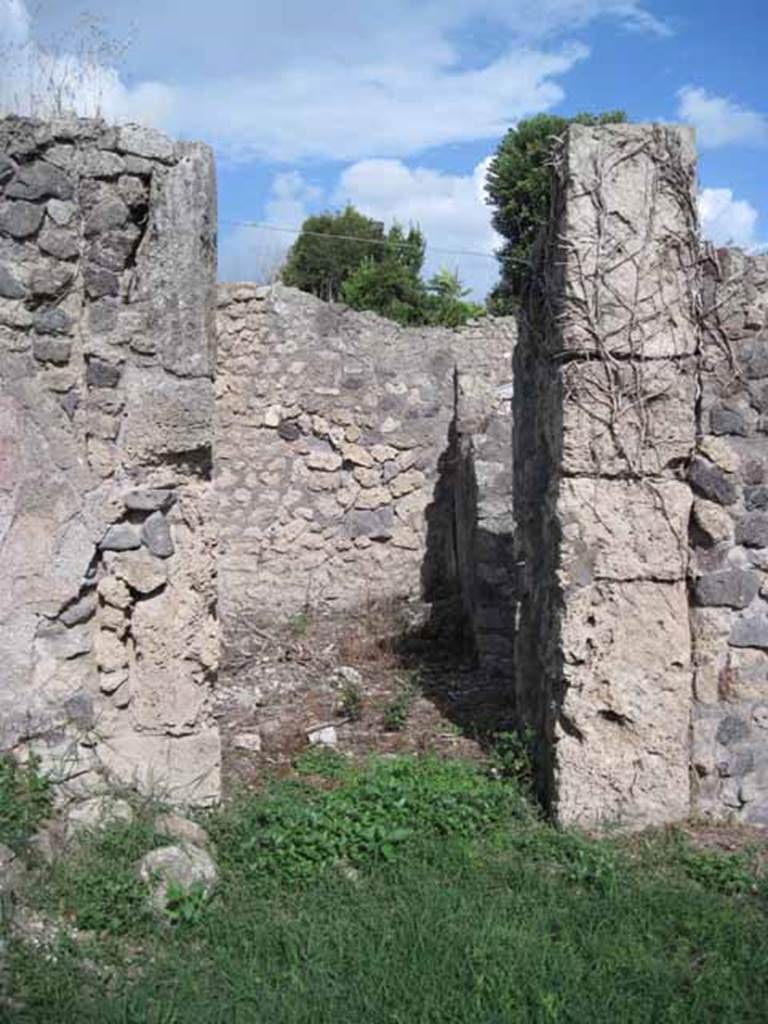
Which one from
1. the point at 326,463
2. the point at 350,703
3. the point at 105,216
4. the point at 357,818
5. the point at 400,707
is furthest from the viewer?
the point at 326,463

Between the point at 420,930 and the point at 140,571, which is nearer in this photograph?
the point at 420,930

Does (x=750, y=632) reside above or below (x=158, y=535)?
below

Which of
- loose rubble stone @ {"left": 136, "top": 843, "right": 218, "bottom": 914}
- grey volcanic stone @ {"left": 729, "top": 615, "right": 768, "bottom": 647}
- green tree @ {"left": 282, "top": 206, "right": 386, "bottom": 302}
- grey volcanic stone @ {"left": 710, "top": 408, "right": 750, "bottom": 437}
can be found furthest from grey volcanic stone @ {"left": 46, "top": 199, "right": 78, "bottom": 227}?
green tree @ {"left": 282, "top": 206, "right": 386, "bottom": 302}

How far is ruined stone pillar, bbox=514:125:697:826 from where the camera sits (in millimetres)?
4711

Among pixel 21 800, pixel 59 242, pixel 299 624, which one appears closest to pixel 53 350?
pixel 59 242

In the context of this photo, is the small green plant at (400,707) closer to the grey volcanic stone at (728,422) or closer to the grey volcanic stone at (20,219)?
the grey volcanic stone at (728,422)

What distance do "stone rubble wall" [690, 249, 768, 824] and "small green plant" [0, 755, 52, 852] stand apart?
100 inches

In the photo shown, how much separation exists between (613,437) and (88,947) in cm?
267

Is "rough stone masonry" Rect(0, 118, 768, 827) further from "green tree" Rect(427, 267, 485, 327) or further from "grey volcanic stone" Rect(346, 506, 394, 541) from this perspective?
"green tree" Rect(427, 267, 485, 327)

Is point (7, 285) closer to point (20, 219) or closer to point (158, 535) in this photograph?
point (20, 219)

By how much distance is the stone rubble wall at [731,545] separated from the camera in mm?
4793

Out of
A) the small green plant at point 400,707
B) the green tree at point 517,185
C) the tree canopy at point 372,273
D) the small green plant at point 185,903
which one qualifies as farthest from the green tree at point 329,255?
the small green plant at point 185,903

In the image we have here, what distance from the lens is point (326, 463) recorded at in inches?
355

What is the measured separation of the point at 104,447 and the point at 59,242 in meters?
0.76
